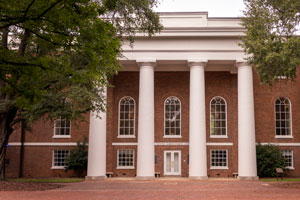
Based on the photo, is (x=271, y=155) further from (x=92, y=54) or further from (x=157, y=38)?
(x=92, y=54)

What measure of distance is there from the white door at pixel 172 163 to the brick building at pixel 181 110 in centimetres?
9

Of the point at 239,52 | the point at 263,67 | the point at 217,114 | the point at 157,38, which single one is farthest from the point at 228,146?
the point at 263,67

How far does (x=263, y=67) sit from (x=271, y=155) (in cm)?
1375

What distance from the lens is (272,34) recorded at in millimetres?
22062

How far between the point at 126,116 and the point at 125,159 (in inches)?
162

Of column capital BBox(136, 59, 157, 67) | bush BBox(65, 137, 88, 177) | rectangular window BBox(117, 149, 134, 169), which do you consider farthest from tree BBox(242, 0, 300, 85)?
bush BBox(65, 137, 88, 177)

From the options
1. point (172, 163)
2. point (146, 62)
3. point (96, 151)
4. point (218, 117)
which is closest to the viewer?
point (96, 151)

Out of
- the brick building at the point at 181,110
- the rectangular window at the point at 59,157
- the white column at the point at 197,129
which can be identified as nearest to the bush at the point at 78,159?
the brick building at the point at 181,110

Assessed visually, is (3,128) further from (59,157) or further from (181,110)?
(181,110)

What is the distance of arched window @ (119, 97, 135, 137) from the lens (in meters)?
36.8

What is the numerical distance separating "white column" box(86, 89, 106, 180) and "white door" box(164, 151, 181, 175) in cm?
682

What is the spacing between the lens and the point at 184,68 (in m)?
36.2

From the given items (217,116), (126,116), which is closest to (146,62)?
(126,116)

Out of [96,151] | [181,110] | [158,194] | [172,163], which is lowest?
[158,194]
